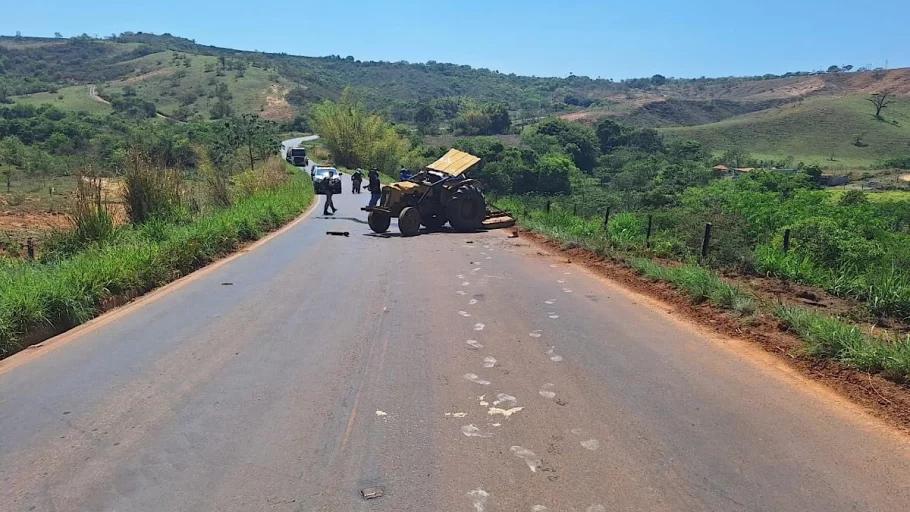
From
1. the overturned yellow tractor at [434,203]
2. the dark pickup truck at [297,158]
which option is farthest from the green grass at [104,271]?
the dark pickup truck at [297,158]

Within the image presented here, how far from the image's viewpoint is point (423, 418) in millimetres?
5215

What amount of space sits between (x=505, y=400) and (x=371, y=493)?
1.83 m

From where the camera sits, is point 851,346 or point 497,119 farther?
point 497,119

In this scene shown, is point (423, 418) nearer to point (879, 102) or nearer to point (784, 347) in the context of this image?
point (784, 347)

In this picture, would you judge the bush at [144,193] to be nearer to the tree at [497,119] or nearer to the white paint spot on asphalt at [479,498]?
the white paint spot on asphalt at [479,498]

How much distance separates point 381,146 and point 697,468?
63.4m

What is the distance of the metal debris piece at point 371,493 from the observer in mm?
4027

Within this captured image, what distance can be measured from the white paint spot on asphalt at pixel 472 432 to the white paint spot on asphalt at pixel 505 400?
1.80 feet

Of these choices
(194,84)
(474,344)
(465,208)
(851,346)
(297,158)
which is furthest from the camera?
(194,84)

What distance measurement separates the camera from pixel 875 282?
9.29m

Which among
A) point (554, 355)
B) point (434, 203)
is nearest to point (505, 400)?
point (554, 355)

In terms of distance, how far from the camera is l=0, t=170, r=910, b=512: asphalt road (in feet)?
13.4

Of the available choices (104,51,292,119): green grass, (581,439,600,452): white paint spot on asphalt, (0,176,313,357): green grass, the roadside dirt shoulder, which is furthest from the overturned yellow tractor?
(104,51,292,119): green grass

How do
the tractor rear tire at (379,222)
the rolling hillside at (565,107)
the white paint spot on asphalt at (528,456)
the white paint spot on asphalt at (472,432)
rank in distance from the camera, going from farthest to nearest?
the rolling hillside at (565,107) → the tractor rear tire at (379,222) → the white paint spot on asphalt at (472,432) → the white paint spot on asphalt at (528,456)
